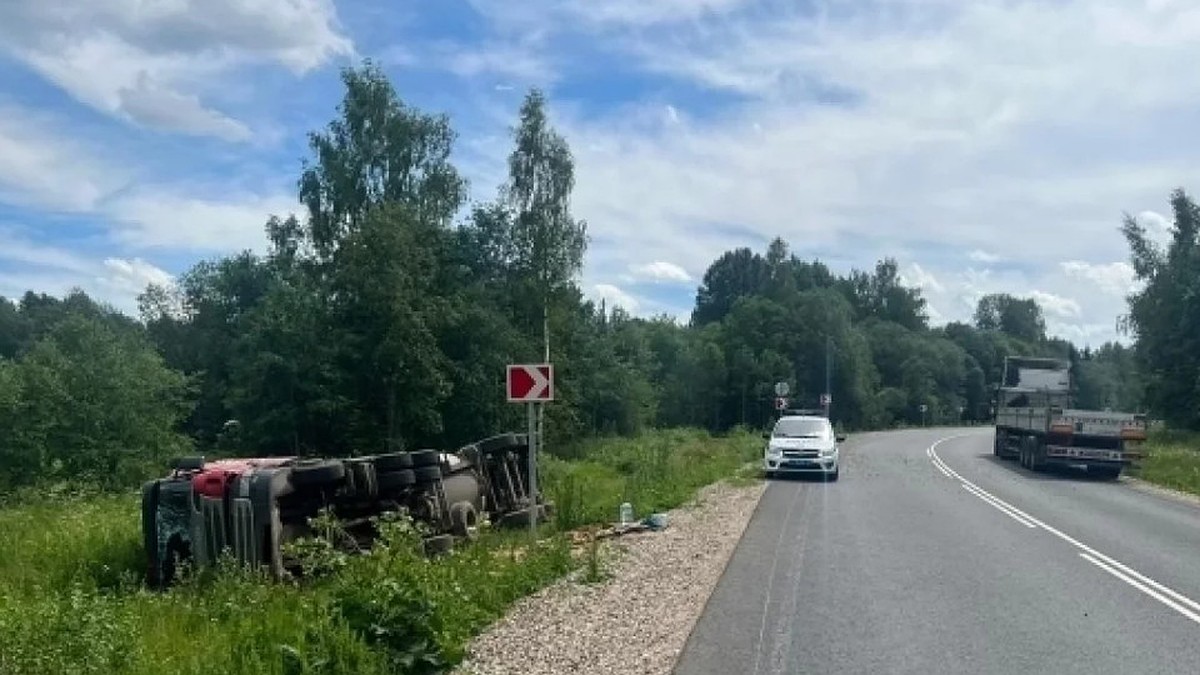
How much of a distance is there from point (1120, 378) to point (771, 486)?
10111cm

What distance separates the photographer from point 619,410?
75625 millimetres

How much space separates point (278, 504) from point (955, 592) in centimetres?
721

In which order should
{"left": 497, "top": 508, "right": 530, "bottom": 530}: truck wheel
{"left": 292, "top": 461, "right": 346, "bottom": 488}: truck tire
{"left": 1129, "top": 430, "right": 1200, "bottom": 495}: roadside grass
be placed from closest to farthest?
{"left": 292, "top": 461, "right": 346, "bottom": 488}: truck tire, {"left": 497, "top": 508, "right": 530, "bottom": 530}: truck wheel, {"left": 1129, "top": 430, "right": 1200, "bottom": 495}: roadside grass

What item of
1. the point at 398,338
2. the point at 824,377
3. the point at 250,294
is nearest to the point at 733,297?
the point at 824,377

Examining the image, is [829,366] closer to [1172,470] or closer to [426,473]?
[1172,470]

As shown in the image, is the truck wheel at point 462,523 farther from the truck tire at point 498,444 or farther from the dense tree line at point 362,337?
the dense tree line at point 362,337

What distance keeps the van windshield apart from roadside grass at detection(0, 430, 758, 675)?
57.8 feet

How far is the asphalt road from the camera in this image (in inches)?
335

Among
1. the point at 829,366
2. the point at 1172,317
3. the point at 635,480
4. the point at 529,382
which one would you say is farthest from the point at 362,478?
the point at 829,366

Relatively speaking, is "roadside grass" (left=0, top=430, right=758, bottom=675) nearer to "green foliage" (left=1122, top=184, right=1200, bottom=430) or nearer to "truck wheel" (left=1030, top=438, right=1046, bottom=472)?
"truck wheel" (left=1030, top=438, right=1046, bottom=472)

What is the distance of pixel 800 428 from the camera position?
1254 inches

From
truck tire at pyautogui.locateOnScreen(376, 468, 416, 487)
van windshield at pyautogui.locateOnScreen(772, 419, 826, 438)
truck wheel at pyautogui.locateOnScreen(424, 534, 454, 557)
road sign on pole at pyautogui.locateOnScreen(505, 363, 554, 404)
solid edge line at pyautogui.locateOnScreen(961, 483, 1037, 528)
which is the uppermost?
road sign on pole at pyautogui.locateOnScreen(505, 363, 554, 404)

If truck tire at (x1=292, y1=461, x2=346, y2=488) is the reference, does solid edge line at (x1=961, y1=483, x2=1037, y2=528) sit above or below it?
below

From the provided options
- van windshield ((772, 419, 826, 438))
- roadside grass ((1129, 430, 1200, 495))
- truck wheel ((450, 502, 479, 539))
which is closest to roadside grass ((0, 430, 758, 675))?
truck wheel ((450, 502, 479, 539))
